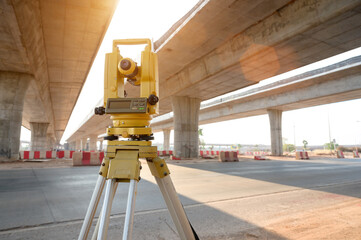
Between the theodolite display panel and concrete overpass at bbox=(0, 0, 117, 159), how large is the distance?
392 inches

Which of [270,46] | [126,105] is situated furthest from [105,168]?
[270,46]

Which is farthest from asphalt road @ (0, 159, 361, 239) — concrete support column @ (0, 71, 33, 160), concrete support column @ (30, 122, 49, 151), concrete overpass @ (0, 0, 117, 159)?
concrete support column @ (30, 122, 49, 151)

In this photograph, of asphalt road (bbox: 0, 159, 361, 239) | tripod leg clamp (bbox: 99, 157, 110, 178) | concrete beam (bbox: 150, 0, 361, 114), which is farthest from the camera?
concrete beam (bbox: 150, 0, 361, 114)

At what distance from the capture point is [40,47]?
526 inches

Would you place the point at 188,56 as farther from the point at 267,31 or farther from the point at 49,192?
the point at 49,192

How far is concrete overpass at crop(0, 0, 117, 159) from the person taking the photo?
32.9ft

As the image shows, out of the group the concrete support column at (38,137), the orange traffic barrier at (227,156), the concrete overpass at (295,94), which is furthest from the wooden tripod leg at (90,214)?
the concrete support column at (38,137)

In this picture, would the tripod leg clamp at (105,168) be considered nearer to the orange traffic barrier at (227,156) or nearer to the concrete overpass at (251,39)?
the concrete overpass at (251,39)

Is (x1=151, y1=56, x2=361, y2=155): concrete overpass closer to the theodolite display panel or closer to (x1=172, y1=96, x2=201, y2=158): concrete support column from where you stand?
(x1=172, y1=96, x2=201, y2=158): concrete support column

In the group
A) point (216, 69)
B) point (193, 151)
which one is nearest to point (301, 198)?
point (216, 69)

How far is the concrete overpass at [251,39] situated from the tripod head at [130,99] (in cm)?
950

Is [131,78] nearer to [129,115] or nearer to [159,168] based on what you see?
[129,115]

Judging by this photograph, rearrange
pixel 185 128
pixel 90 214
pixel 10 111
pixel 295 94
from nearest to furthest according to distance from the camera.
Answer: pixel 90 214, pixel 10 111, pixel 185 128, pixel 295 94

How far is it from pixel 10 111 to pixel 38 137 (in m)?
29.5
